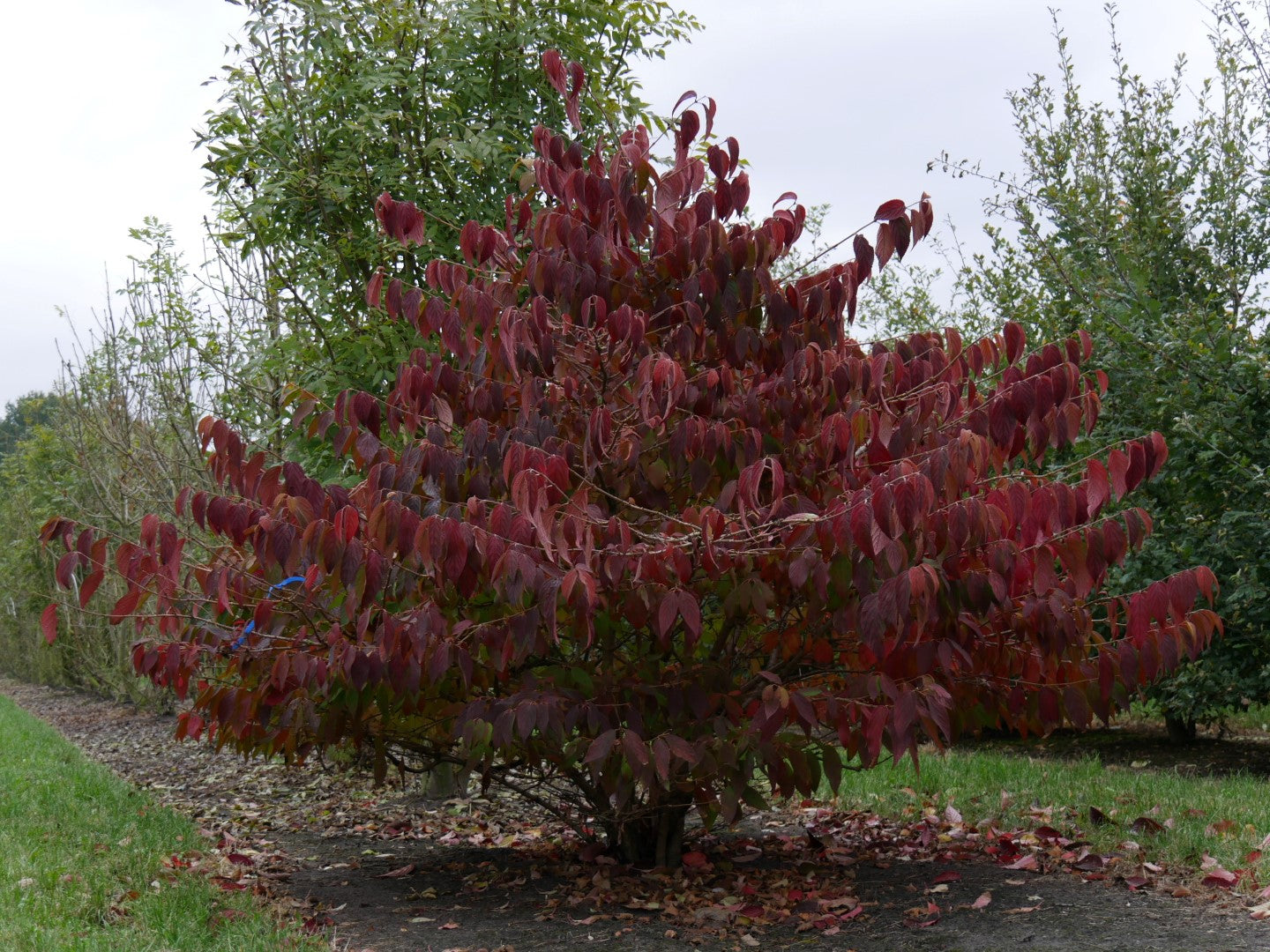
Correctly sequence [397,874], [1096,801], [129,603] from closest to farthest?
[129,603], [397,874], [1096,801]

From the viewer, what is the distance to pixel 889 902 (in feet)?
12.9

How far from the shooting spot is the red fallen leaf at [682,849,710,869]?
450 cm

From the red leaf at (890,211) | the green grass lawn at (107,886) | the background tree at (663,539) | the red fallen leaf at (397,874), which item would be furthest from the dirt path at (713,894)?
the red leaf at (890,211)

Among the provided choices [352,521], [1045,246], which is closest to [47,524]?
[352,521]

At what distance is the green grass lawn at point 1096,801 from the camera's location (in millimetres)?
4270

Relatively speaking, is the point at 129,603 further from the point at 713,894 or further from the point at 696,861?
the point at 696,861

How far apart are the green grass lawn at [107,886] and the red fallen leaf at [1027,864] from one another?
2614mm

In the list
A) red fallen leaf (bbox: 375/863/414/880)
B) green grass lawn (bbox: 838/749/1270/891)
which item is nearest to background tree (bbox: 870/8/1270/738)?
green grass lawn (bbox: 838/749/1270/891)

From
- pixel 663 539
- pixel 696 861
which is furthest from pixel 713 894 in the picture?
pixel 663 539

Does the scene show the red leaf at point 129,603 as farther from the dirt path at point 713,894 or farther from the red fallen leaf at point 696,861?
the red fallen leaf at point 696,861

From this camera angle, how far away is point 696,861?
4.52 meters

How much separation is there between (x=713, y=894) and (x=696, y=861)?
0.42 m

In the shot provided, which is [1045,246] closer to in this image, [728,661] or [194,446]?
[728,661]

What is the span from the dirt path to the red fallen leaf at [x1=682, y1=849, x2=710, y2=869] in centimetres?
3
